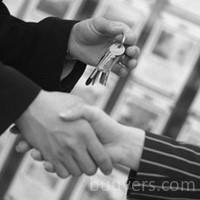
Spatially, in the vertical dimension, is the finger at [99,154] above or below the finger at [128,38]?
below

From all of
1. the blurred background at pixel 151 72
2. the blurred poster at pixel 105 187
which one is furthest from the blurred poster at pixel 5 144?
the blurred poster at pixel 105 187

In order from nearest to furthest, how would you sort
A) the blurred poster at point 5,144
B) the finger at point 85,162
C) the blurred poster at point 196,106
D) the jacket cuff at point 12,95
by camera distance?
the jacket cuff at point 12,95
the finger at point 85,162
the blurred poster at point 196,106
the blurred poster at point 5,144

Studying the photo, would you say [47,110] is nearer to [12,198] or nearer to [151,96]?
[151,96]

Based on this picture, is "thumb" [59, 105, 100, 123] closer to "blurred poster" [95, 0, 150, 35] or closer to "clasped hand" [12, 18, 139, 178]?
"clasped hand" [12, 18, 139, 178]

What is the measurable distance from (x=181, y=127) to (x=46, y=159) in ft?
2.33

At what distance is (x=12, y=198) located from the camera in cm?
168

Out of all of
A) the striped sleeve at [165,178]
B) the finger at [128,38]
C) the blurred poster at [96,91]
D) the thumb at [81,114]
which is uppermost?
the finger at [128,38]

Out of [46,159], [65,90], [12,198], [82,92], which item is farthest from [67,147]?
[12,198]

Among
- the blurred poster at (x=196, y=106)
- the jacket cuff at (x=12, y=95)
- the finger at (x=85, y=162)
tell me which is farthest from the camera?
the blurred poster at (x=196, y=106)

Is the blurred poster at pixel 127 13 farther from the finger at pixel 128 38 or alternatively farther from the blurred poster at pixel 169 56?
the finger at pixel 128 38

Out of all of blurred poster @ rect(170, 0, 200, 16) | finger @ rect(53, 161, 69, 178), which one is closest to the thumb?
finger @ rect(53, 161, 69, 178)

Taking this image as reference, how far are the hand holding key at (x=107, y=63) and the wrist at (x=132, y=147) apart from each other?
15 cm

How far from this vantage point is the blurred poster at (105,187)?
5.29ft

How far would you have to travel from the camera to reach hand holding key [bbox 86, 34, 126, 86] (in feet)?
3.06
